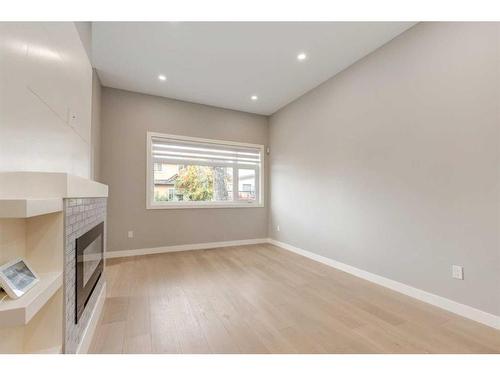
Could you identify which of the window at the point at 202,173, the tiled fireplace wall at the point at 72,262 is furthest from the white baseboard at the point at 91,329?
the window at the point at 202,173

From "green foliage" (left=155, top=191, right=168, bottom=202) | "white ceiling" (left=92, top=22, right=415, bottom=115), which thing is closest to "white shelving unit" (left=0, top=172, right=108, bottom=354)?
"white ceiling" (left=92, top=22, right=415, bottom=115)

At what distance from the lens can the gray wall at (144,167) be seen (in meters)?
3.67

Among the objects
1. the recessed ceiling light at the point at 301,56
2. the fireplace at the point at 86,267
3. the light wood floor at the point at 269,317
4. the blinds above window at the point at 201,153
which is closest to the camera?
the fireplace at the point at 86,267

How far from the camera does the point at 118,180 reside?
12.2ft

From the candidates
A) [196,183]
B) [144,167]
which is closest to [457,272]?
[196,183]

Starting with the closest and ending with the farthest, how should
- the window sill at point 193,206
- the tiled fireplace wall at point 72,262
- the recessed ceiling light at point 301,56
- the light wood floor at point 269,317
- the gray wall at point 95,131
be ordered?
the tiled fireplace wall at point 72,262 → the light wood floor at point 269,317 → the recessed ceiling light at point 301,56 → the gray wall at point 95,131 → the window sill at point 193,206

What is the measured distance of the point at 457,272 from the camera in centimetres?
199

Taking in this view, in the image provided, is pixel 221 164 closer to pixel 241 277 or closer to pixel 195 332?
pixel 241 277

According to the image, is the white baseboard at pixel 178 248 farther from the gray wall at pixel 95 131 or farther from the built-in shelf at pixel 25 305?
the built-in shelf at pixel 25 305

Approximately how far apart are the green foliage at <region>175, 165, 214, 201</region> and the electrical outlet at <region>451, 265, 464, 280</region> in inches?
147

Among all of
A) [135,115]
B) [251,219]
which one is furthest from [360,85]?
[135,115]

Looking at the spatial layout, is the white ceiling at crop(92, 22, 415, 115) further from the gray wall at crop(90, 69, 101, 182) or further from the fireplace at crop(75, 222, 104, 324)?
the fireplace at crop(75, 222, 104, 324)

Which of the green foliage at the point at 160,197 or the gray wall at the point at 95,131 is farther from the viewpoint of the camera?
the green foliage at the point at 160,197

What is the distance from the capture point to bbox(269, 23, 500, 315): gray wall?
1835mm
